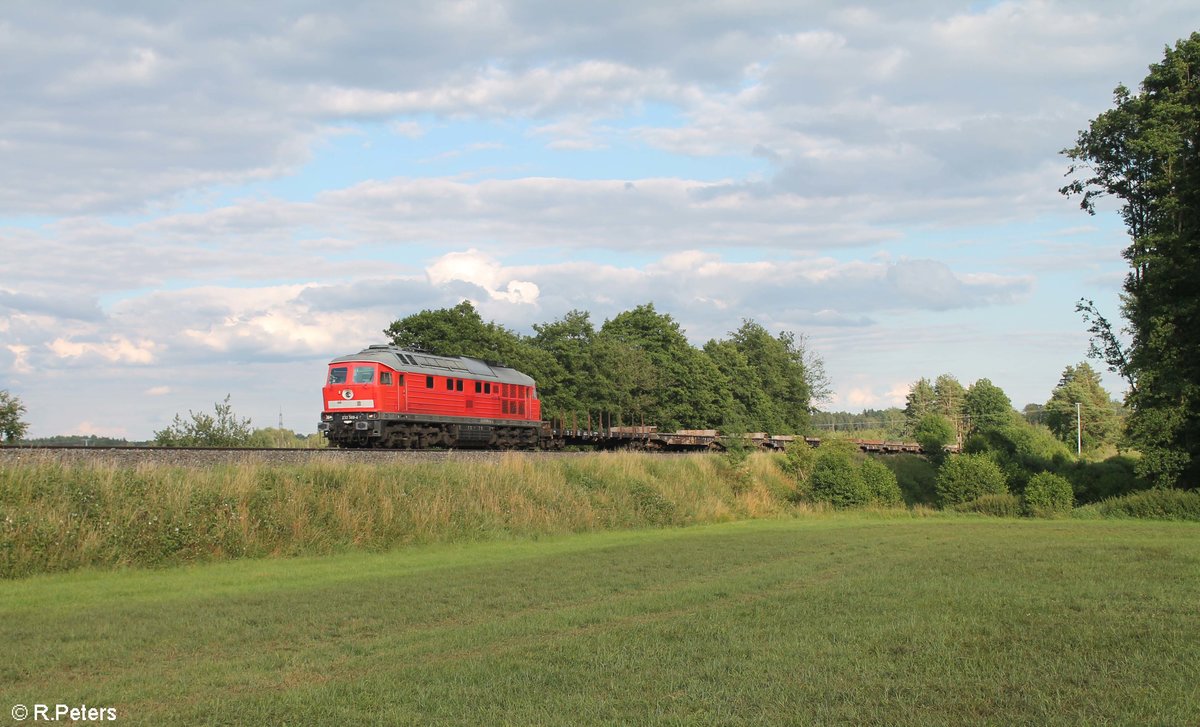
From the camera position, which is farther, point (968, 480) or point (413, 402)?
point (968, 480)

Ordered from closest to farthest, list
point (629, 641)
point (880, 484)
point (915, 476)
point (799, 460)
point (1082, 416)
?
point (629, 641) → point (880, 484) → point (799, 460) → point (915, 476) → point (1082, 416)

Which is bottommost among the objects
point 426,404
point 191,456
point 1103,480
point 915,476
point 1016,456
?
point 915,476

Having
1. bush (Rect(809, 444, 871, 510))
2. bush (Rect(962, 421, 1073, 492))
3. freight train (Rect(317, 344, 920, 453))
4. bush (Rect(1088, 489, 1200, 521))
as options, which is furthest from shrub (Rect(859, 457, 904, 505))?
bush (Rect(1088, 489, 1200, 521))

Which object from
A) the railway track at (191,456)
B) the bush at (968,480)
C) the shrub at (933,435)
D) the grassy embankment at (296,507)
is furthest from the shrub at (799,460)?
the shrub at (933,435)

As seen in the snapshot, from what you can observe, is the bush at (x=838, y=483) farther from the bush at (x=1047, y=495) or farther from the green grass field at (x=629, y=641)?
the green grass field at (x=629, y=641)

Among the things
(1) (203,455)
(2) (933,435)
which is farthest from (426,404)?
(2) (933,435)

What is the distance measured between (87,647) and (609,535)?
17.3 metres

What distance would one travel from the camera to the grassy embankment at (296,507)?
56.0 feet

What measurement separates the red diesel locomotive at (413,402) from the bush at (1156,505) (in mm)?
24497

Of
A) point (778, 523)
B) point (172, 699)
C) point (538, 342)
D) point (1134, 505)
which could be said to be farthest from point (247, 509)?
point (538, 342)

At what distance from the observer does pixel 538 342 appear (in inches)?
2965

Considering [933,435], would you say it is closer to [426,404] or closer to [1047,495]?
[1047,495]

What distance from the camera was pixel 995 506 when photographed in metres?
37.3

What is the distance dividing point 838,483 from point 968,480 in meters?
5.59
